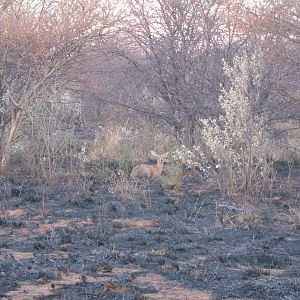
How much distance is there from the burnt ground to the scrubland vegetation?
0.02m

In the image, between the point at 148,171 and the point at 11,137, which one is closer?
the point at 11,137

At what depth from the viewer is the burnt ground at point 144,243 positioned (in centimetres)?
556

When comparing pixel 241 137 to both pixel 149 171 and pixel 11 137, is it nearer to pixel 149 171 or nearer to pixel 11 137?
pixel 149 171

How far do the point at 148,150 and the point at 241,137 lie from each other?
11.7 ft

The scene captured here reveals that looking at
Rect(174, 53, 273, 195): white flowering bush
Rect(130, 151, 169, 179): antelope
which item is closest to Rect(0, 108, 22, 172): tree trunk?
Rect(130, 151, 169, 179): antelope

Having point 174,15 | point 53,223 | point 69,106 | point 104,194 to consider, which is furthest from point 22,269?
point 174,15

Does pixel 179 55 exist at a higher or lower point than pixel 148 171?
higher

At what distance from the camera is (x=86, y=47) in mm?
10609

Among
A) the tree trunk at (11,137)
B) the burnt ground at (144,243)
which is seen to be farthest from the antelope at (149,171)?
the tree trunk at (11,137)

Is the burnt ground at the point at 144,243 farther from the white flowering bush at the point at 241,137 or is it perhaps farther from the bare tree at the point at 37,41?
the bare tree at the point at 37,41

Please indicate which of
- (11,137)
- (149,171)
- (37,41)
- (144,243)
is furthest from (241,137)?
(11,137)

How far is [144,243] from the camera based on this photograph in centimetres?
703

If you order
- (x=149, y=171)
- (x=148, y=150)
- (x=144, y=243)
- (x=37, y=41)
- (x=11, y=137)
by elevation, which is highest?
(x=37, y=41)

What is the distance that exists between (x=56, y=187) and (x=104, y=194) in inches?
31.5
